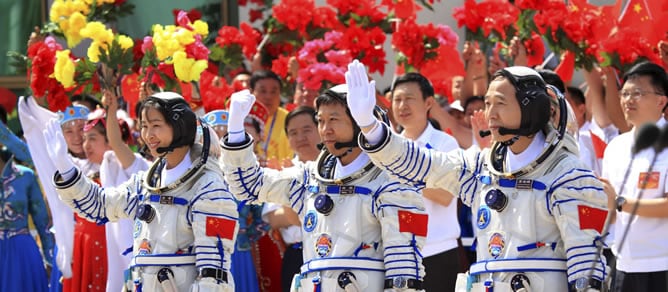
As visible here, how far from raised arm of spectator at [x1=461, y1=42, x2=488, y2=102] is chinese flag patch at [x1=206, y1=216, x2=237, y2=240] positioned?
3.47 meters

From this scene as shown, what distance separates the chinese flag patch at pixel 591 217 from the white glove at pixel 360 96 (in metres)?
1.07

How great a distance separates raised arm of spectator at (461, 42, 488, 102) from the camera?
9.92m

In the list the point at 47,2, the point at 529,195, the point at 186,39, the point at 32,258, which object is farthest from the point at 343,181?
the point at 47,2

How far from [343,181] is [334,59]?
9.45 feet

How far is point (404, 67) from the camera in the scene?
991 cm

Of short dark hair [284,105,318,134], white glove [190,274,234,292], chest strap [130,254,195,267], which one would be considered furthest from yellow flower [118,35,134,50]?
white glove [190,274,234,292]

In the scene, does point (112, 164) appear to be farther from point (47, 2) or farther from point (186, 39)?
point (47, 2)

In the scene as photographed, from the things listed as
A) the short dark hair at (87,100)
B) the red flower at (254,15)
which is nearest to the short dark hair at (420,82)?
the short dark hair at (87,100)

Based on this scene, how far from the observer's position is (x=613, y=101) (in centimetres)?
872

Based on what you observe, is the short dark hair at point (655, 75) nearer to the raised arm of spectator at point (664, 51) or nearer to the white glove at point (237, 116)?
the raised arm of spectator at point (664, 51)

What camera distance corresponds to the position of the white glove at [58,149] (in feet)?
24.0

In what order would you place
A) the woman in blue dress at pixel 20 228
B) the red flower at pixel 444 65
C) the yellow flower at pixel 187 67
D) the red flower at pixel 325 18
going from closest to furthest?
the yellow flower at pixel 187 67 → the red flower at pixel 444 65 → the woman in blue dress at pixel 20 228 → the red flower at pixel 325 18

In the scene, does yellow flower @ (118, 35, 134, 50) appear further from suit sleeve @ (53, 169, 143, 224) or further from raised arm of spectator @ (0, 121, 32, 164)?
raised arm of spectator @ (0, 121, 32, 164)

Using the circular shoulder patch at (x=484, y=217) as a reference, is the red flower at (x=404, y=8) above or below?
above
